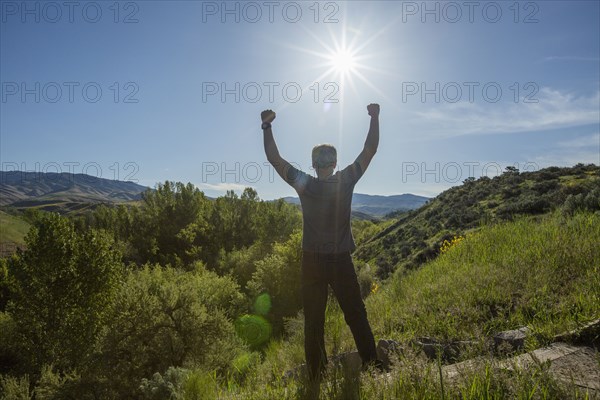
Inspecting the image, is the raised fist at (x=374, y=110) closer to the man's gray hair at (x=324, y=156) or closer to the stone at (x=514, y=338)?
the man's gray hair at (x=324, y=156)

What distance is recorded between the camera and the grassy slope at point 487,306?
2443 mm

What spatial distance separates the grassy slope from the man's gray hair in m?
2.03

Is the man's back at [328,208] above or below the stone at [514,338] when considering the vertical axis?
above

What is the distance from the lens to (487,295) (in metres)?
5.07

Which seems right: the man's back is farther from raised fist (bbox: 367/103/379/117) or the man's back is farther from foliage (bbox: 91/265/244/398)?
foliage (bbox: 91/265/244/398)

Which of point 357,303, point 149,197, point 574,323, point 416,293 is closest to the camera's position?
point 574,323

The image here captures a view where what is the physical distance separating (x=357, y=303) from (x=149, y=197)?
50014mm

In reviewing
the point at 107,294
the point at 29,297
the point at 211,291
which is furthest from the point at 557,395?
the point at 29,297

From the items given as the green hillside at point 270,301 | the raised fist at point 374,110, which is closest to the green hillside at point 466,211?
the green hillside at point 270,301

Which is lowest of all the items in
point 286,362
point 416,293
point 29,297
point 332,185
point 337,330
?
point 29,297

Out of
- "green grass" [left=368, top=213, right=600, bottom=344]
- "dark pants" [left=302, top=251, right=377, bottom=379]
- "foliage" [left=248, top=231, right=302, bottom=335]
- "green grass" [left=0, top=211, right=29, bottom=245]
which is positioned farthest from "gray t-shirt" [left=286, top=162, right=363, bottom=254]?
"green grass" [left=0, top=211, right=29, bottom=245]

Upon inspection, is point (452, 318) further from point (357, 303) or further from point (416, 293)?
point (357, 303)

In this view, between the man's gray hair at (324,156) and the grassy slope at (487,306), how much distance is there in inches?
80.1

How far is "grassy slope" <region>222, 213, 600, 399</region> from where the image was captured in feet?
8.02
